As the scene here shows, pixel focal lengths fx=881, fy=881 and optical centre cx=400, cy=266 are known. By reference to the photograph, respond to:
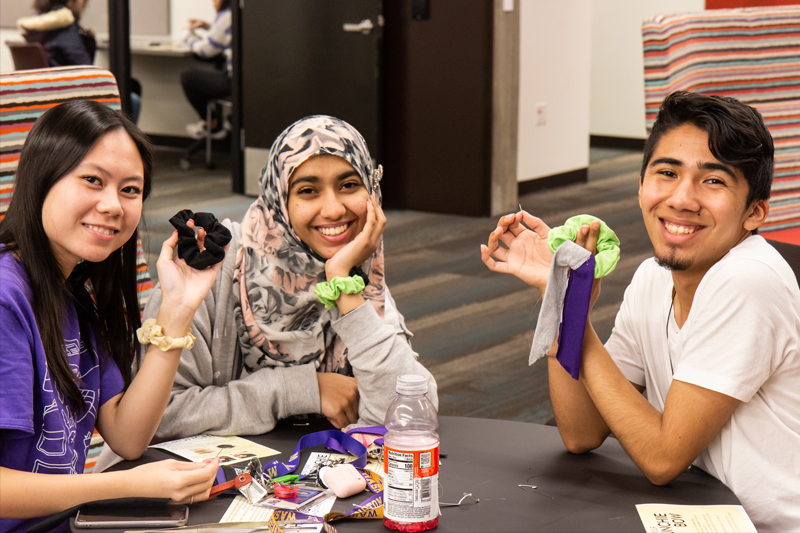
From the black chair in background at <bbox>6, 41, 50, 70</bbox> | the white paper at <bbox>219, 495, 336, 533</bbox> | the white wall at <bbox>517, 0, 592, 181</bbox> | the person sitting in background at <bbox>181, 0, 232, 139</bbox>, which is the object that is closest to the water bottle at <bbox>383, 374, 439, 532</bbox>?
the white paper at <bbox>219, 495, 336, 533</bbox>

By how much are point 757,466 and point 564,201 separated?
5.23 metres

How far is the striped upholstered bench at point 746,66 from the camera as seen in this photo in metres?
2.72

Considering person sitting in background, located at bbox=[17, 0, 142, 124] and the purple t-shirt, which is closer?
the purple t-shirt

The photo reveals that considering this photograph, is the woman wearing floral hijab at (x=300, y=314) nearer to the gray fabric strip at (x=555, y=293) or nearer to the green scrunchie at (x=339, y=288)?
the green scrunchie at (x=339, y=288)

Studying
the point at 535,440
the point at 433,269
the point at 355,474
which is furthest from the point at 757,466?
the point at 433,269

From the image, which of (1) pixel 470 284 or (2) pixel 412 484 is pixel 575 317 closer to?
(2) pixel 412 484

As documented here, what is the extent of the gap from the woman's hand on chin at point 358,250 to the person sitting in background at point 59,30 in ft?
14.4

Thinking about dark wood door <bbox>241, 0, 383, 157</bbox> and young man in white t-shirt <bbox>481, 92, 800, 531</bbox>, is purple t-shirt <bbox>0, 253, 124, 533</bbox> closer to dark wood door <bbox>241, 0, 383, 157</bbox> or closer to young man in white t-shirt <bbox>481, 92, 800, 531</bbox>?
young man in white t-shirt <bbox>481, 92, 800, 531</bbox>

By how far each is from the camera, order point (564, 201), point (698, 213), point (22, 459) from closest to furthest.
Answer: point (22, 459), point (698, 213), point (564, 201)

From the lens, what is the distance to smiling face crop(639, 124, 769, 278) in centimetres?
142

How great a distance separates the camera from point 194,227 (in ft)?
4.98

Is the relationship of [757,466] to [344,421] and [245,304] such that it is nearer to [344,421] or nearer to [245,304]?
[344,421]

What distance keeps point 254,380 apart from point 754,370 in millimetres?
863

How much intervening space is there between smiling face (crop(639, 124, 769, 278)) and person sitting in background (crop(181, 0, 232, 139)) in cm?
585
